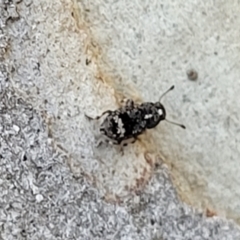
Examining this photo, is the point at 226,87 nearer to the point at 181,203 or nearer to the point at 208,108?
the point at 208,108

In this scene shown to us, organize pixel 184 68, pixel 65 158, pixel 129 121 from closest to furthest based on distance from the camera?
1. pixel 65 158
2. pixel 129 121
3. pixel 184 68

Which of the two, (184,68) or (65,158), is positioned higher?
(184,68)

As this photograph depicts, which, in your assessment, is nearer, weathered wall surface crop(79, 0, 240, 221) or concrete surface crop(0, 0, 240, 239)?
concrete surface crop(0, 0, 240, 239)

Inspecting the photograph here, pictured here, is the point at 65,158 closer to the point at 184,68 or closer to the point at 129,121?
the point at 129,121

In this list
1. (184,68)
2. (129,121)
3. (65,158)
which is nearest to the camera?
(65,158)

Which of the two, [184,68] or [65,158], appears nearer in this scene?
[65,158]

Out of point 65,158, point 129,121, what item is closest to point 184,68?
point 129,121
